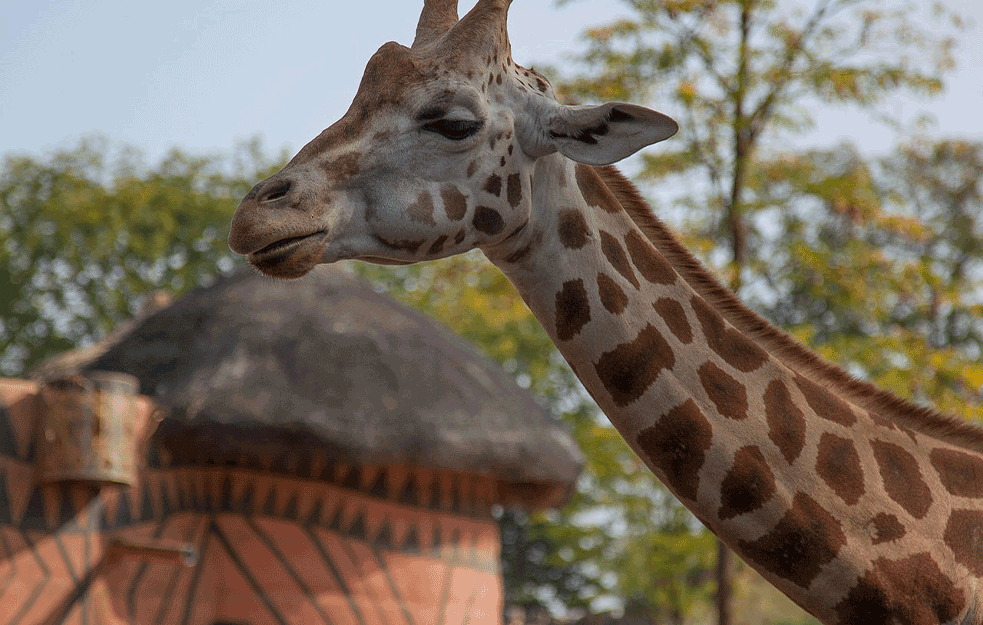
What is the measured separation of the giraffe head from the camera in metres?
2.94

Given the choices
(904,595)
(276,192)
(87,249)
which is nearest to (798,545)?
(904,595)

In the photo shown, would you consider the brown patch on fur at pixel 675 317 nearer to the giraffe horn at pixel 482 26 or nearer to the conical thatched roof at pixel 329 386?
the giraffe horn at pixel 482 26

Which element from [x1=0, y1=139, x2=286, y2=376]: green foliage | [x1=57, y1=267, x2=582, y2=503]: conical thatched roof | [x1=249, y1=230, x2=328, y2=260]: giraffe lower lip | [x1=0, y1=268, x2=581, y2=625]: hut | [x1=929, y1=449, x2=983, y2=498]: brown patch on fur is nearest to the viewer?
[x1=249, y1=230, x2=328, y2=260]: giraffe lower lip

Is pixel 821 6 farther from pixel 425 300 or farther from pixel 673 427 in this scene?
pixel 425 300

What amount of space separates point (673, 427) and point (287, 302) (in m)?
7.33

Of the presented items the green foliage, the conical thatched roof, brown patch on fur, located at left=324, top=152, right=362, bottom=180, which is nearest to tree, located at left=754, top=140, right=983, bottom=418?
the conical thatched roof

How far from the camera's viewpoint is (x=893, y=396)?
349 centimetres

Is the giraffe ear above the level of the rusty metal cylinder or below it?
above

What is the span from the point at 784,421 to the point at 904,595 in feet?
1.83

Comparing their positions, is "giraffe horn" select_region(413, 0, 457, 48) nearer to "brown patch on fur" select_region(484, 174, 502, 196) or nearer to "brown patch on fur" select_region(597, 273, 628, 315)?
"brown patch on fur" select_region(484, 174, 502, 196)

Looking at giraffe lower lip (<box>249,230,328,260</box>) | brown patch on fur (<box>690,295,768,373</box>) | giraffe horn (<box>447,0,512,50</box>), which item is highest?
giraffe horn (<box>447,0,512,50</box>)

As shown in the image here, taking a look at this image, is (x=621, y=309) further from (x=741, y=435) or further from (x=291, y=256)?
(x=291, y=256)

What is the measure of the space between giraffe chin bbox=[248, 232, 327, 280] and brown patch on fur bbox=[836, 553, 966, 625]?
168 centimetres

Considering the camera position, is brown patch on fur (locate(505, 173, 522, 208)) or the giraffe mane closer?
brown patch on fur (locate(505, 173, 522, 208))
